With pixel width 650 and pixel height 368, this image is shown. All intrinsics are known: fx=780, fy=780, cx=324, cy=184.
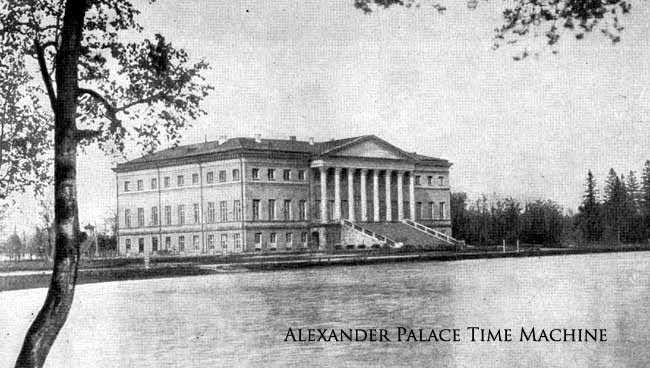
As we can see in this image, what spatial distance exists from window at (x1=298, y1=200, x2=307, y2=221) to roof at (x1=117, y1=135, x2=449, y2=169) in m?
4.01

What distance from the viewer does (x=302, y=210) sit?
203 feet

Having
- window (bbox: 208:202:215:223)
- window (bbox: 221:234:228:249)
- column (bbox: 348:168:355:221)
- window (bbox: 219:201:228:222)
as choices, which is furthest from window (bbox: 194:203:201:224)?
column (bbox: 348:168:355:221)

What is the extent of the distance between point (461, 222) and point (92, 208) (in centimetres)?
6561

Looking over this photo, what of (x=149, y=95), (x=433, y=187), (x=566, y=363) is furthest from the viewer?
(x=433, y=187)

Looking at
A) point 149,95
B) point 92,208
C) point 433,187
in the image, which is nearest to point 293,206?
point 433,187

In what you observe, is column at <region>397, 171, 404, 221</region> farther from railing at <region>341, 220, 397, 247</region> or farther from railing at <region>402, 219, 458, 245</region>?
railing at <region>341, 220, 397, 247</region>

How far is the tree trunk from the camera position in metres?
8.45

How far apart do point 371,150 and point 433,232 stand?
28.0 feet

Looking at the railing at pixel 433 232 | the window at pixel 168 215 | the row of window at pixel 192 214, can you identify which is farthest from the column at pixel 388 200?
the window at pixel 168 215

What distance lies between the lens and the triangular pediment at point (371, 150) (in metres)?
62.9

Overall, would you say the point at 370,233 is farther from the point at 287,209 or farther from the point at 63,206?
the point at 63,206

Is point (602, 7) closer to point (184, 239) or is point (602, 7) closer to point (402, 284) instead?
point (402, 284)

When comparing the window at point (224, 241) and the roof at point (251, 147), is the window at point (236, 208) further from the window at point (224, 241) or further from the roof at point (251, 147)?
the roof at point (251, 147)

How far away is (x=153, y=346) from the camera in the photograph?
11898 millimetres
